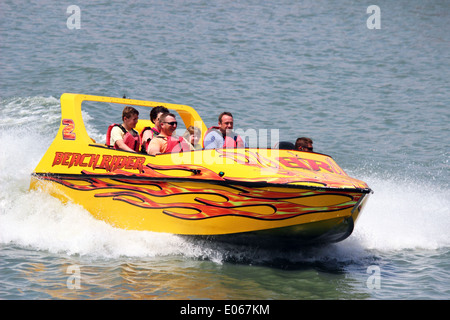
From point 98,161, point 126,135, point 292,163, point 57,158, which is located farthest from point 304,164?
point 57,158

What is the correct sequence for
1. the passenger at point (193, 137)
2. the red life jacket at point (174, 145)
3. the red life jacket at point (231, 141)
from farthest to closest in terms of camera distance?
the passenger at point (193, 137) < the red life jacket at point (231, 141) < the red life jacket at point (174, 145)

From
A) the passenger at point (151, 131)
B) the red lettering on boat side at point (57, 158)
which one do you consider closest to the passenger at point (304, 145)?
the passenger at point (151, 131)

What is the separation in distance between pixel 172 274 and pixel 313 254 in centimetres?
182

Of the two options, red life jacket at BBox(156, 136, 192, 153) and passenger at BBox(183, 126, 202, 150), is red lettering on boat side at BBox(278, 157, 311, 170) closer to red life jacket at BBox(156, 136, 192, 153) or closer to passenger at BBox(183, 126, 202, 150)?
red life jacket at BBox(156, 136, 192, 153)

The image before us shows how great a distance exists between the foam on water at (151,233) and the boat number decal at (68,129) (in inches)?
34.1

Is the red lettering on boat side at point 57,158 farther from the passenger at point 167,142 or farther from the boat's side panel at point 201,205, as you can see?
the passenger at point 167,142

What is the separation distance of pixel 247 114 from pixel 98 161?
7645mm

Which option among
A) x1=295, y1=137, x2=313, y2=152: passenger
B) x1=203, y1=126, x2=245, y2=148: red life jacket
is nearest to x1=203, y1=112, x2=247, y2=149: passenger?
x1=203, y1=126, x2=245, y2=148: red life jacket

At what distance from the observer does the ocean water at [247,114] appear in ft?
21.7

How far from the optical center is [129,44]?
19.1 meters

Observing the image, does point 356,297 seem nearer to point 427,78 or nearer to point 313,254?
point 313,254

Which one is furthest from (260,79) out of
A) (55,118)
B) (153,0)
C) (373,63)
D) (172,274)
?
(172,274)

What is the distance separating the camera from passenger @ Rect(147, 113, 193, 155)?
7.45m

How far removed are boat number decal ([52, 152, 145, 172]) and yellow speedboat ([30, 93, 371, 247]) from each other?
0.04ft
